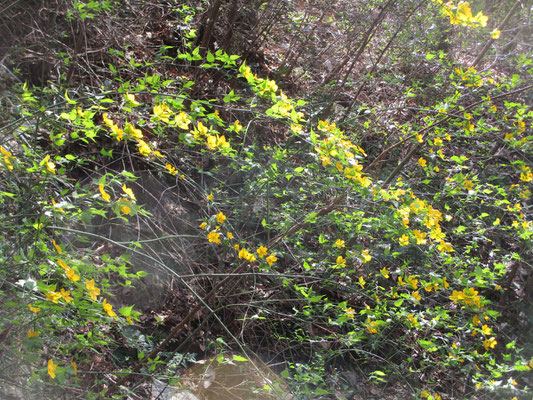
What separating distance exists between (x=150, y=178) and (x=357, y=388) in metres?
2.22

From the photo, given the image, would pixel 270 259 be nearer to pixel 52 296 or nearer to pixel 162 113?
pixel 162 113

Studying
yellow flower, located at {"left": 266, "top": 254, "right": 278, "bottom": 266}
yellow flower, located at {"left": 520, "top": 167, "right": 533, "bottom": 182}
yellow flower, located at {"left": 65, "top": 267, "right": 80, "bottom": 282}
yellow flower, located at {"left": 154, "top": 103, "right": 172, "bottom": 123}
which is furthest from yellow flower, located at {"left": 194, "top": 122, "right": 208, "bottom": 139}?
yellow flower, located at {"left": 520, "top": 167, "right": 533, "bottom": 182}

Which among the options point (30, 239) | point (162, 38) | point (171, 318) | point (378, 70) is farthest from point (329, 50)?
point (30, 239)

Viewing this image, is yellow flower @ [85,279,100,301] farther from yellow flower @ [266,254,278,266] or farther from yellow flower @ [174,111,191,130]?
yellow flower @ [266,254,278,266]

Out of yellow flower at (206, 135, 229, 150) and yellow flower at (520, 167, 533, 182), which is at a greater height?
yellow flower at (520, 167, 533, 182)

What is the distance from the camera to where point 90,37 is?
343 cm

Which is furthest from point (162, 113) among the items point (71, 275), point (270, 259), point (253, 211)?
point (253, 211)

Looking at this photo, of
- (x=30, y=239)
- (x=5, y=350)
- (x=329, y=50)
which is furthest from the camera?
(x=329, y=50)

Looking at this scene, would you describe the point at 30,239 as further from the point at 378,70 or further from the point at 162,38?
the point at 378,70

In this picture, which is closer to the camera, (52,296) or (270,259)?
(52,296)

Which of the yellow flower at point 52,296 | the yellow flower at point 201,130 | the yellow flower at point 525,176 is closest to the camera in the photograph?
the yellow flower at point 52,296

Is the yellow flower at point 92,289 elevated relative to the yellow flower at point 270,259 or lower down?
lower down

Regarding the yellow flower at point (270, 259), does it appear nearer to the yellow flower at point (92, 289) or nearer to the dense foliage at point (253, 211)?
the dense foliage at point (253, 211)

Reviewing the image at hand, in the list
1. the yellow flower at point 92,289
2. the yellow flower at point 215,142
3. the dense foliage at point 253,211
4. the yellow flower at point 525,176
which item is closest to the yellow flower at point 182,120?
the dense foliage at point 253,211
